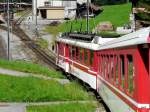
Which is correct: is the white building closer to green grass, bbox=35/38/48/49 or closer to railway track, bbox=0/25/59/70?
railway track, bbox=0/25/59/70

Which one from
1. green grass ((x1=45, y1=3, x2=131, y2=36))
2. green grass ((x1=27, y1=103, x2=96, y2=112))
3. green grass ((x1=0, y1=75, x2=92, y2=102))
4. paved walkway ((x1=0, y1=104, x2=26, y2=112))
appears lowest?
green grass ((x1=45, y1=3, x2=131, y2=36))

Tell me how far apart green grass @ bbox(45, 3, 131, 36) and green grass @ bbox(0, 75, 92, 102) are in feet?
184

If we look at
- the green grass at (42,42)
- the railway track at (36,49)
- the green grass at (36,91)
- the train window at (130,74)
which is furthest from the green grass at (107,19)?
the train window at (130,74)

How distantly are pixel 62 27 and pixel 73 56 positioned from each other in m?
A: 59.8

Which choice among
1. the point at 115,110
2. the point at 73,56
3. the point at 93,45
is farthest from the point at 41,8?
the point at 115,110

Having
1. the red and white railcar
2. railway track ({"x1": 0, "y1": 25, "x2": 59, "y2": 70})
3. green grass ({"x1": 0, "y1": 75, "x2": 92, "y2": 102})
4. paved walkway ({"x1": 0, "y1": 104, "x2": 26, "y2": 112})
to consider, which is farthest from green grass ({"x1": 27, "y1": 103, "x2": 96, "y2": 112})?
railway track ({"x1": 0, "y1": 25, "x2": 59, "y2": 70})

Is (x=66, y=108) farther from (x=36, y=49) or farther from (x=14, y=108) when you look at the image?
(x=36, y=49)

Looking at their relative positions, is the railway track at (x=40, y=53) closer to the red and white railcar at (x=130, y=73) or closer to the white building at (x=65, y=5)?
the red and white railcar at (x=130, y=73)

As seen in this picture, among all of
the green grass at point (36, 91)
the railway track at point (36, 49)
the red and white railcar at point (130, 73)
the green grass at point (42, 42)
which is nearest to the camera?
the red and white railcar at point (130, 73)

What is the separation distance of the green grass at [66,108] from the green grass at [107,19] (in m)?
62.0

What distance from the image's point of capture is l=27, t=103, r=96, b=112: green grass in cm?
2033

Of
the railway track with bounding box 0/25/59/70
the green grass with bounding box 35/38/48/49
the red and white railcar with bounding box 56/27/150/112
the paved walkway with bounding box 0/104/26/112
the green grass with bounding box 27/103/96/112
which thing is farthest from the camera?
the green grass with bounding box 35/38/48/49

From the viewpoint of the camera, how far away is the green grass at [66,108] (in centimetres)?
2033

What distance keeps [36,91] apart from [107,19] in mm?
76123
